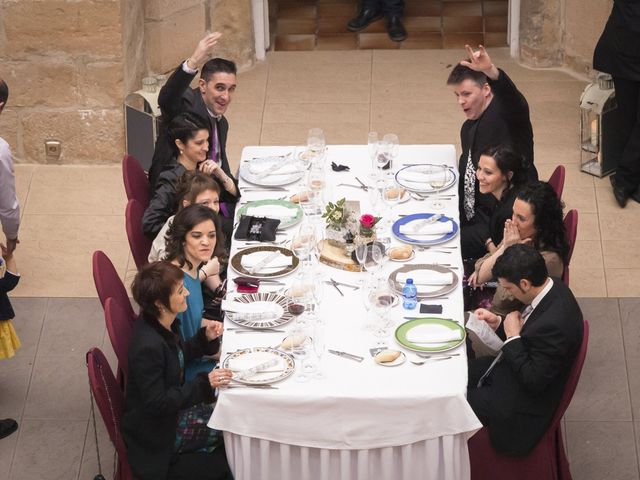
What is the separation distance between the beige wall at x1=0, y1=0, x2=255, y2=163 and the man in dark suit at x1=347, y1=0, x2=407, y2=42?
1.79m

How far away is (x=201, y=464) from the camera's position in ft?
15.7

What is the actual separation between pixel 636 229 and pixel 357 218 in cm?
226

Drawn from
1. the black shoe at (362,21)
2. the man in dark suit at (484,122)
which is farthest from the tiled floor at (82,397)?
the black shoe at (362,21)

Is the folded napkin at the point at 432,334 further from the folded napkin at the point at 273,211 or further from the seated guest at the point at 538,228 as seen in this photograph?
the folded napkin at the point at 273,211

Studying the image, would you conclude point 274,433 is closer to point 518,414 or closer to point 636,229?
point 518,414

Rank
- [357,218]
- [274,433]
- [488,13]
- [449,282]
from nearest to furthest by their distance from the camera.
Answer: [274,433] < [449,282] < [357,218] < [488,13]

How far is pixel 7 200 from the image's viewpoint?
5820 mm

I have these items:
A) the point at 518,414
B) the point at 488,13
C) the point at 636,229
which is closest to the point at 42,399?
the point at 518,414

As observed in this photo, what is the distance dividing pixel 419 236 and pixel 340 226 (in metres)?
0.39

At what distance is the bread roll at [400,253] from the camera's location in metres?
5.40

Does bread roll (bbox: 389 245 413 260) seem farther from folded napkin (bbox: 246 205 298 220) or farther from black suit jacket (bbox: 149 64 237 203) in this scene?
black suit jacket (bbox: 149 64 237 203)

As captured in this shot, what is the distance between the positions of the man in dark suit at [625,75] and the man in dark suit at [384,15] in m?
2.39

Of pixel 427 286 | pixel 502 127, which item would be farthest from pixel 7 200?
pixel 502 127

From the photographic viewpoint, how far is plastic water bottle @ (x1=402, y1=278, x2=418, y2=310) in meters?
5.03
